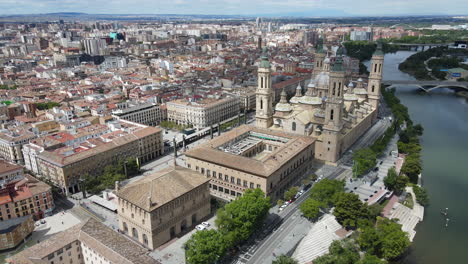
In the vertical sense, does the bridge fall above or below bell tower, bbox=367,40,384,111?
below

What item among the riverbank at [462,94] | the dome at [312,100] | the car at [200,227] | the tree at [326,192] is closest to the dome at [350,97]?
the dome at [312,100]

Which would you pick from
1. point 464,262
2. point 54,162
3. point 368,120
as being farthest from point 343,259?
point 368,120

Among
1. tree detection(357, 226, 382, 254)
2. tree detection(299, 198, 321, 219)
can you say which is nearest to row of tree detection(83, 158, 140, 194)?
tree detection(299, 198, 321, 219)

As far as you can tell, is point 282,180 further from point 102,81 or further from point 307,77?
point 102,81

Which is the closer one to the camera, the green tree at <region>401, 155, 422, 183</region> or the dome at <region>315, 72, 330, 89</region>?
the green tree at <region>401, 155, 422, 183</region>

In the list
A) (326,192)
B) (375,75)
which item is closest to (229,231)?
(326,192)

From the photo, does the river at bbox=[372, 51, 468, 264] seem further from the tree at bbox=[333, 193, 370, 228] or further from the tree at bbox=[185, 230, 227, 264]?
the tree at bbox=[185, 230, 227, 264]

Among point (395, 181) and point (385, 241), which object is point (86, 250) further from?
point (395, 181)
